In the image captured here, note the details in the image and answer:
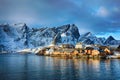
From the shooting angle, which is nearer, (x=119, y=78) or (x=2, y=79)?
(x=2, y=79)

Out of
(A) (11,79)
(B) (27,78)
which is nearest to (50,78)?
(B) (27,78)

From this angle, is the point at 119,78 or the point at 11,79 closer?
the point at 11,79

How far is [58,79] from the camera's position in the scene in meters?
71.0

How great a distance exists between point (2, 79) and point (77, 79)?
20469 millimetres

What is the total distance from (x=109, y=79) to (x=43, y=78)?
18668 millimetres

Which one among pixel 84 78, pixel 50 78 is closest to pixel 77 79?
pixel 84 78

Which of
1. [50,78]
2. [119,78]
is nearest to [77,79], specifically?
[50,78]

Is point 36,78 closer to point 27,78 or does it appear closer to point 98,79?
point 27,78

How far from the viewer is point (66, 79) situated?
71.2 m

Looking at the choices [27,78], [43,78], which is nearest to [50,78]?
[43,78]

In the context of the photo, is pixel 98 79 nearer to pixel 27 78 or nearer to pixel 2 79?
pixel 27 78

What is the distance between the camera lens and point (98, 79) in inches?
2842

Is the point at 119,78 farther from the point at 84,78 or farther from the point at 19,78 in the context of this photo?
the point at 19,78

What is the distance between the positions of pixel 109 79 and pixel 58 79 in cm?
1456
